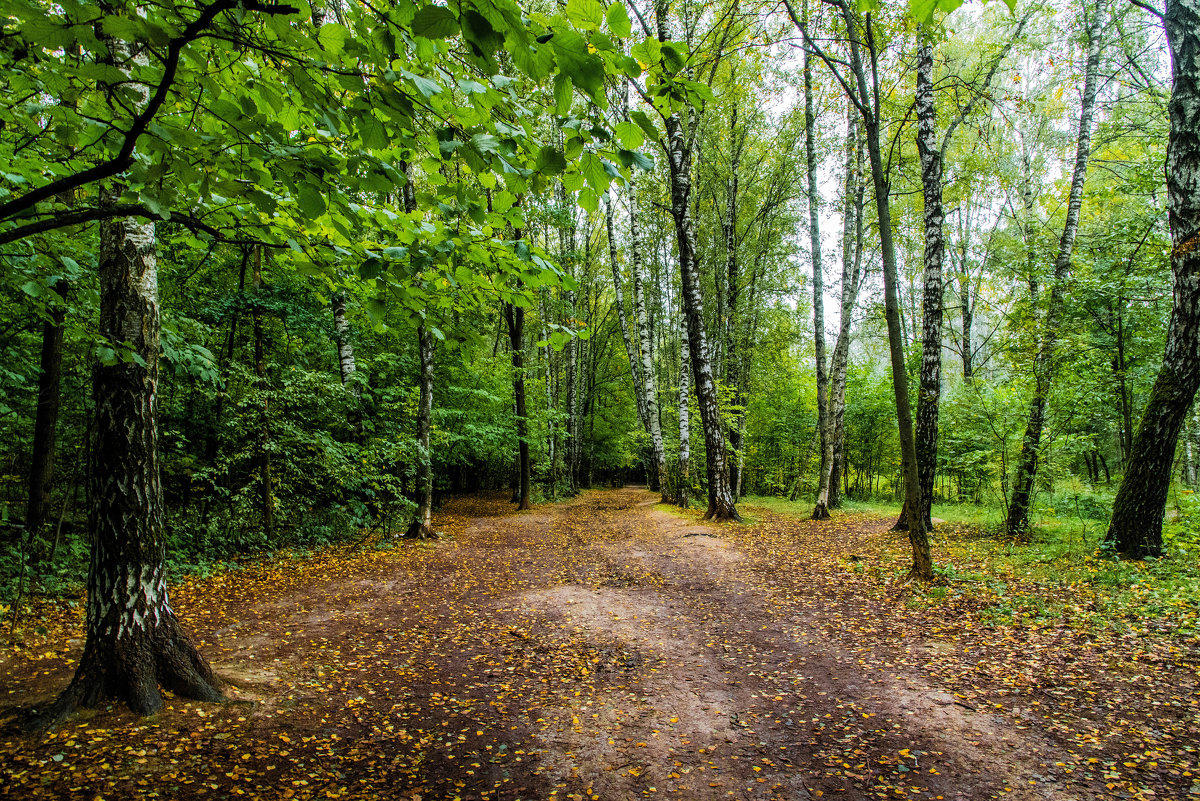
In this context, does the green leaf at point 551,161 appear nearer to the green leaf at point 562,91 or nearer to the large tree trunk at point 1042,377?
the green leaf at point 562,91

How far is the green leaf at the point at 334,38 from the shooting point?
1.70 metres

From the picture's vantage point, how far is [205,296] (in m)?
9.50

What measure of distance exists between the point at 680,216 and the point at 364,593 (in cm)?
1070

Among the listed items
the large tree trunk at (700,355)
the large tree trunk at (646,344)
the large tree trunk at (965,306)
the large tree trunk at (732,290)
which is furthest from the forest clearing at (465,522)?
the large tree trunk at (965,306)

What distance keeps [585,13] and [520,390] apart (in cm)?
1580

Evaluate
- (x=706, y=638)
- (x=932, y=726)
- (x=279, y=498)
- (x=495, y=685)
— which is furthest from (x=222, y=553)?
(x=932, y=726)

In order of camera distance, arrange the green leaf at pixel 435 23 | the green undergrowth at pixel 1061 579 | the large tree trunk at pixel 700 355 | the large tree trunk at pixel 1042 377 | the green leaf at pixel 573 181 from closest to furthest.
Answer: the green leaf at pixel 435 23 → the green leaf at pixel 573 181 → the green undergrowth at pixel 1061 579 → the large tree trunk at pixel 1042 377 → the large tree trunk at pixel 700 355

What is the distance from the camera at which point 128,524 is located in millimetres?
3352

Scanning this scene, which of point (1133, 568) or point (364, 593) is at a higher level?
point (1133, 568)

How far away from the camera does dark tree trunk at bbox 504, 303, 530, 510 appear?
16047 millimetres

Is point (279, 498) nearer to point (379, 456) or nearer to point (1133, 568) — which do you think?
point (379, 456)

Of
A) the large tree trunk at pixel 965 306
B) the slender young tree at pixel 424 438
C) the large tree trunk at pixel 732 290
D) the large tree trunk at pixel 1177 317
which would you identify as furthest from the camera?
the large tree trunk at pixel 965 306

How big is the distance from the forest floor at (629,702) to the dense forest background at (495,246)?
5.15ft

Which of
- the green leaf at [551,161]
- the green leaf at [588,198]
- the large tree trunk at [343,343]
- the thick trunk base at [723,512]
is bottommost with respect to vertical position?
the thick trunk base at [723,512]
